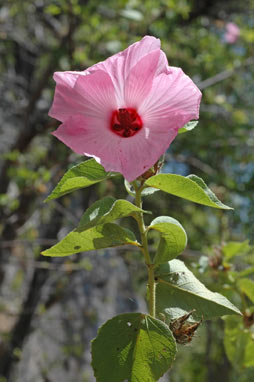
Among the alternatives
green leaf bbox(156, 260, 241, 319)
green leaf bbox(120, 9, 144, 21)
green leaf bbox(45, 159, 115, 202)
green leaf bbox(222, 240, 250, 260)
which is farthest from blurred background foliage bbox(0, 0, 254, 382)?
green leaf bbox(45, 159, 115, 202)

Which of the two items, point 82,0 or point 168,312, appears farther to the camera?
point 82,0

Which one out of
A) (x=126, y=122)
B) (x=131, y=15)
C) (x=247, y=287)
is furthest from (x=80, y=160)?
(x=126, y=122)

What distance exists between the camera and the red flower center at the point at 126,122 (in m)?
0.56

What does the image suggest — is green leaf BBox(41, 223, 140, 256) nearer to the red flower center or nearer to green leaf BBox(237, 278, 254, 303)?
the red flower center

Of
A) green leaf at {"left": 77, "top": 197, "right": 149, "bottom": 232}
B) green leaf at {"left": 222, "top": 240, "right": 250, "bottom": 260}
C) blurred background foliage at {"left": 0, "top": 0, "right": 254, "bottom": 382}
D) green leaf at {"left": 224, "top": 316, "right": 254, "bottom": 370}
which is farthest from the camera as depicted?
blurred background foliage at {"left": 0, "top": 0, "right": 254, "bottom": 382}

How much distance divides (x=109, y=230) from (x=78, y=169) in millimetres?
86

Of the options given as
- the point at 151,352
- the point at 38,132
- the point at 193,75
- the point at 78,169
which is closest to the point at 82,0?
the point at 38,132

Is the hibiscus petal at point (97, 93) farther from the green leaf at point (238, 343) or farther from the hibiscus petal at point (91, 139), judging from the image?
the green leaf at point (238, 343)

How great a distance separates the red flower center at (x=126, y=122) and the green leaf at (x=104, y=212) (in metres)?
0.11

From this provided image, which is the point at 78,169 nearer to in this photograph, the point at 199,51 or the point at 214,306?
the point at 214,306

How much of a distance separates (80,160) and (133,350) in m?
1.59

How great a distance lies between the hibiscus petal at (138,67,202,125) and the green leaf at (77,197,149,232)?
0.12 m

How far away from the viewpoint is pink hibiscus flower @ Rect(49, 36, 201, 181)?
0.51 meters

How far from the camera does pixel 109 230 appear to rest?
0.53m
